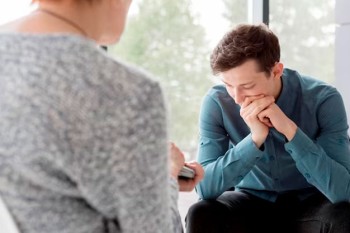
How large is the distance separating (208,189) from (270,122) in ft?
0.98

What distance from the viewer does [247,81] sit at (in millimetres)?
1752

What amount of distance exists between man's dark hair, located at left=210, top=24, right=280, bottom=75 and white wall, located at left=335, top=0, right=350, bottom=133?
2.00ft

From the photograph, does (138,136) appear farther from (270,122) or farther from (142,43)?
(142,43)

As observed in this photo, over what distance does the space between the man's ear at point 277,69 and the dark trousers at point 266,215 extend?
0.41 meters

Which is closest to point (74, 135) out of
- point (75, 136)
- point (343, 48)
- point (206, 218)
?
point (75, 136)

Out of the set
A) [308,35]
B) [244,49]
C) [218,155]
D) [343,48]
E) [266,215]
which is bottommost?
[266,215]

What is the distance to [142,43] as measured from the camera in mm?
2846

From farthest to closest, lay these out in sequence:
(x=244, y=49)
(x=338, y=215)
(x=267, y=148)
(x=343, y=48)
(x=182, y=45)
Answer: (x=182, y=45) < (x=343, y=48) < (x=267, y=148) < (x=244, y=49) < (x=338, y=215)

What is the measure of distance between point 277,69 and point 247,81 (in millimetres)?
143

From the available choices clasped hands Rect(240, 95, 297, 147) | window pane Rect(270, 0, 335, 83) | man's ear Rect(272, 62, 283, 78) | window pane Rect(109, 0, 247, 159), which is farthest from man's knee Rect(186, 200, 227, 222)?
window pane Rect(270, 0, 335, 83)

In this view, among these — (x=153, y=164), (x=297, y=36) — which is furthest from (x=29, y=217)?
(x=297, y=36)

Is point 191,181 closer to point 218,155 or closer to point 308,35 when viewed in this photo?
point 218,155

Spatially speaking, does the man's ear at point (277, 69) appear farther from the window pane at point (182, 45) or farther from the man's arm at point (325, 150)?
the window pane at point (182, 45)

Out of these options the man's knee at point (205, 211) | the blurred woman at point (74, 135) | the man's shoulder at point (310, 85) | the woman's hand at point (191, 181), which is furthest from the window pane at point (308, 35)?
the blurred woman at point (74, 135)
